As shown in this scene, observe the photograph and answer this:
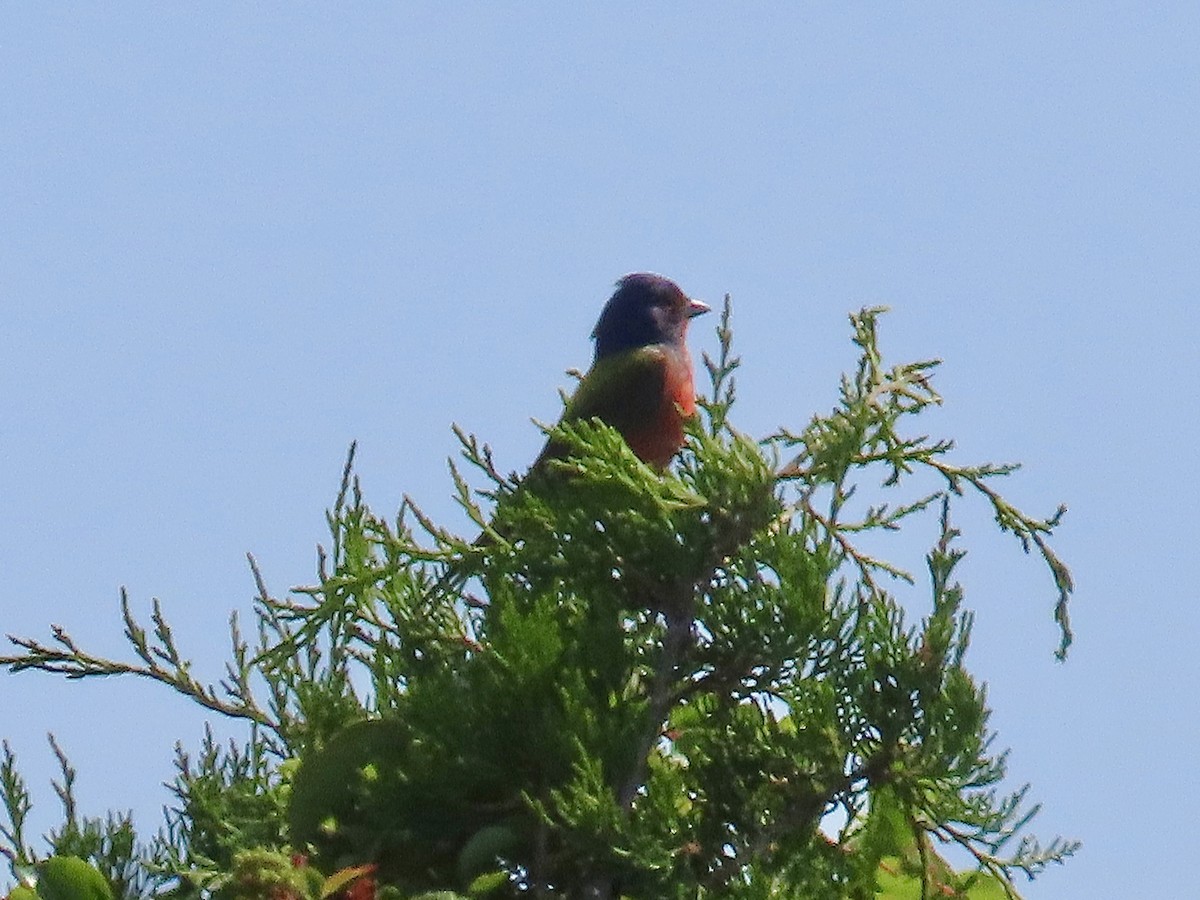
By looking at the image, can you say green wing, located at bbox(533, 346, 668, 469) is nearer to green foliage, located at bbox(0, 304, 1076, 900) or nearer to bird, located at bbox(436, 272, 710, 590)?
bird, located at bbox(436, 272, 710, 590)

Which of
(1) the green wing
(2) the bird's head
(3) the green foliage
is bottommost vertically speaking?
(3) the green foliage

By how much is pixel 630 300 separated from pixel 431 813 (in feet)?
15.9

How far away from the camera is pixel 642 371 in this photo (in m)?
6.70

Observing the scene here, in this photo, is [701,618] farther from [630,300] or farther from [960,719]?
[630,300]

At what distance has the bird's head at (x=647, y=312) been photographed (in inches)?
310

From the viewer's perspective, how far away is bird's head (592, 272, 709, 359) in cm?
786

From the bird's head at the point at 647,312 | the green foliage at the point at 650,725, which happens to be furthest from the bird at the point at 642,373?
the green foliage at the point at 650,725

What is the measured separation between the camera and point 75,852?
3.73m

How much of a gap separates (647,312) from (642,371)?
1.26 metres

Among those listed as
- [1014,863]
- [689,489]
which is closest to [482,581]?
[689,489]

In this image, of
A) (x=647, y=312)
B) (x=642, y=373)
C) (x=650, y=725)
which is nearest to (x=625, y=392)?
(x=642, y=373)

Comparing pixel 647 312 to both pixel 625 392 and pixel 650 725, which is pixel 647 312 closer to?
pixel 625 392

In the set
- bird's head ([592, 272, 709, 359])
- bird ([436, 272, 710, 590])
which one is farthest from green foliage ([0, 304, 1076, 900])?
bird's head ([592, 272, 709, 359])

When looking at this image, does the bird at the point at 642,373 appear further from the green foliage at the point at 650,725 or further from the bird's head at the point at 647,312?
the green foliage at the point at 650,725
